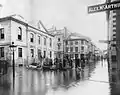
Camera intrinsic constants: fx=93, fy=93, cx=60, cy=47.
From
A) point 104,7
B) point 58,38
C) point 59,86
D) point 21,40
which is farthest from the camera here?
point 58,38

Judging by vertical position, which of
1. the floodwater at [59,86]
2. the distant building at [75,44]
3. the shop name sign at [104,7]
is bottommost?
the floodwater at [59,86]

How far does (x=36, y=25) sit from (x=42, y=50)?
58.1 inches

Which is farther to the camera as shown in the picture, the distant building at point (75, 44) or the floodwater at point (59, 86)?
the distant building at point (75, 44)

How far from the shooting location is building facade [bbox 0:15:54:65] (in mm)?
4980

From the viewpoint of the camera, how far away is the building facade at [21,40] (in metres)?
4.98

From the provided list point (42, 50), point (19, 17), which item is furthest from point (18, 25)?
point (42, 50)

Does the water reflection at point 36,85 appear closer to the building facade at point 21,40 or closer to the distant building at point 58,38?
the building facade at point 21,40

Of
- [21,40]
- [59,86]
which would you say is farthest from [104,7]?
[21,40]

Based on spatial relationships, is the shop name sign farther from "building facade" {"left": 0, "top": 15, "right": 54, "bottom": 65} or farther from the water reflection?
"building facade" {"left": 0, "top": 15, "right": 54, "bottom": 65}

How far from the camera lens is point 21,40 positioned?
4992mm

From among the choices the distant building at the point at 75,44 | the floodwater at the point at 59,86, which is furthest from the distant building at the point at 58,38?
the floodwater at the point at 59,86

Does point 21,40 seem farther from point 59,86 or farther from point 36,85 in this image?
point 59,86

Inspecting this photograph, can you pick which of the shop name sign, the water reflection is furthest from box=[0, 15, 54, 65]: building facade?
the shop name sign

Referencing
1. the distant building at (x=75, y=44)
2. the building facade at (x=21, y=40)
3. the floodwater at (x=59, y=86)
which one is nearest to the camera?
the floodwater at (x=59, y=86)
